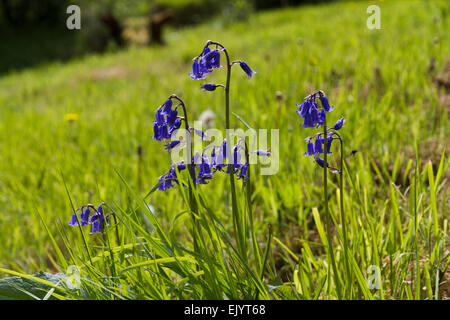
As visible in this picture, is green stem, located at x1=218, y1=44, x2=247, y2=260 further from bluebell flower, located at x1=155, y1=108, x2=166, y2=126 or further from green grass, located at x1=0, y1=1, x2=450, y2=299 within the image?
bluebell flower, located at x1=155, y1=108, x2=166, y2=126

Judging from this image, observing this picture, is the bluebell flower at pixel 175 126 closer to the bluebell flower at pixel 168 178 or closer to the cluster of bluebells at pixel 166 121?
the cluster of bluebells at pixel 166 121

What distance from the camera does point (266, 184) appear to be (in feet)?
8.14

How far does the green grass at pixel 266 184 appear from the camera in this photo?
4.60 ft

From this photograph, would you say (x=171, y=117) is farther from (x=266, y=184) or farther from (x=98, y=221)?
(x=266, y=184)

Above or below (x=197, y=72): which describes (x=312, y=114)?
below

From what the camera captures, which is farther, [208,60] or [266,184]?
[266,184]

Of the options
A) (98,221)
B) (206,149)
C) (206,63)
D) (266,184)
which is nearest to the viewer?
(206,63)

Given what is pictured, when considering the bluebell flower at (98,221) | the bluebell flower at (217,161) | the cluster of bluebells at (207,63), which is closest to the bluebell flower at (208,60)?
the cluster of bluebells at (207,63)

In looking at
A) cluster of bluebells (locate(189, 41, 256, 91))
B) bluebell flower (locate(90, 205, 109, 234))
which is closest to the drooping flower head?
cluster of bluebells (locate(189, 41, 256, 91))

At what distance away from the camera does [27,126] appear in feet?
17.7

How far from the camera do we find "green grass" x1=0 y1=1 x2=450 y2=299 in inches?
55.2

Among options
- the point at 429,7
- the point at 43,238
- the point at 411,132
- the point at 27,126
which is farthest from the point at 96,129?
the point at 429,7

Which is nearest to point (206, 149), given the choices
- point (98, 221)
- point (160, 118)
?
point (160, 118)

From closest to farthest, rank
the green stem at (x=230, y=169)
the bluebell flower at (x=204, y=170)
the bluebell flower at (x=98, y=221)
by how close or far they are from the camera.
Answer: the green stem at (x=230, y=169) < the bluebell flower at (x=204, y=170) < the bluebell flower at (x=98, y=221)
